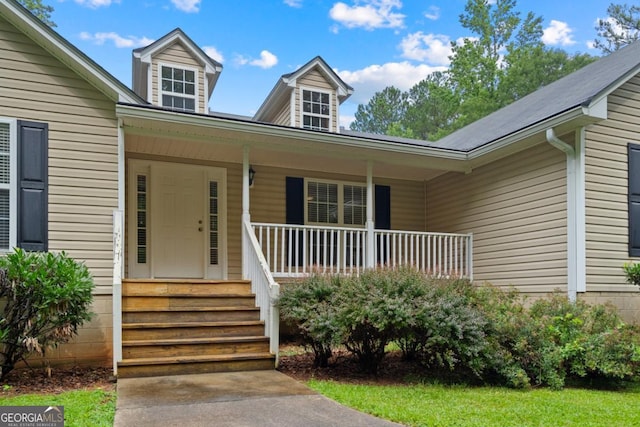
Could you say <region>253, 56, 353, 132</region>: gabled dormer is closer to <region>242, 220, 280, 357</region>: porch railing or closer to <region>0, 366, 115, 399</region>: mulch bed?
<region>242, 220, 280, 357</region>: porch railing

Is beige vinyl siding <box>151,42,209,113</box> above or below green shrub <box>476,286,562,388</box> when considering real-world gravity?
above

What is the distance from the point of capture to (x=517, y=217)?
8.28 m

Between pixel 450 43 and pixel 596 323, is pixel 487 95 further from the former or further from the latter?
pixel 596 323

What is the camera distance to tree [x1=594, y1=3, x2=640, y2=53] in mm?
24453

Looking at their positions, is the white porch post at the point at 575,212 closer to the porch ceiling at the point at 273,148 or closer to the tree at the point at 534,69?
the porch ceiling at the point at 273,148

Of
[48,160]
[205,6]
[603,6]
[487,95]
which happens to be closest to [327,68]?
[48,160]

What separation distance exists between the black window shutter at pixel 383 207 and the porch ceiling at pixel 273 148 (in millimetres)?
640

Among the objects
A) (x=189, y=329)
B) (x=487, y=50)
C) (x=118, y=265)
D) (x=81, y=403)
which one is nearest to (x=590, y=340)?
(x=189, y=329)

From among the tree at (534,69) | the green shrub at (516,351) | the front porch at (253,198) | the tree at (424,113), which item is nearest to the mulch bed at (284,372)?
the green shrub at (516,351)

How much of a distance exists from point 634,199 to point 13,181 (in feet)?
28.2

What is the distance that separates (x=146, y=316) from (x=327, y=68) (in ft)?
21.4

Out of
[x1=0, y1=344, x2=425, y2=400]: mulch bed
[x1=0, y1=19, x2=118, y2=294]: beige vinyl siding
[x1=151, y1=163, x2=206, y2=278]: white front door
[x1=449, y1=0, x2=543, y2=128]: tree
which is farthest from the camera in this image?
[x1=449, y1=0, x2=543, y2=128]: tree

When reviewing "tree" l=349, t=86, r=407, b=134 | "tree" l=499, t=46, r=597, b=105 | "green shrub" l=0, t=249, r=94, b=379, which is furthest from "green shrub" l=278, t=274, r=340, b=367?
"tree" l=349, t=86, r=407, b=134

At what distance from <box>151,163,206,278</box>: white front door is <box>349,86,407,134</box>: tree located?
26.5m
